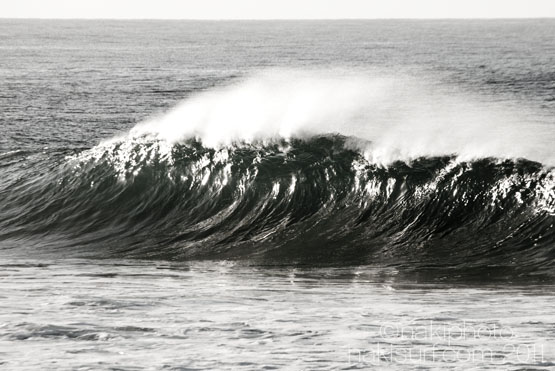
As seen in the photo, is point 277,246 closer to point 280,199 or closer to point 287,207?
point 287,207

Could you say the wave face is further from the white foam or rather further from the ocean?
the white foam

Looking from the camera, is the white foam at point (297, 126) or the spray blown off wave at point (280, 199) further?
the white foam at point (297, 126)

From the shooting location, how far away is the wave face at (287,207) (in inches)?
502

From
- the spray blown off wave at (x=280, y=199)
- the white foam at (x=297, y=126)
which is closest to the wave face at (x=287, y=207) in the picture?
the spray blown off wave at (x=280, y=199)

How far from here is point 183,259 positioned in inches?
489

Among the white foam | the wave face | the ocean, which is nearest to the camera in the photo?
the ocean

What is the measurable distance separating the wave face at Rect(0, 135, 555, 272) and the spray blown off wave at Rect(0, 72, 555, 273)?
0.03 metres

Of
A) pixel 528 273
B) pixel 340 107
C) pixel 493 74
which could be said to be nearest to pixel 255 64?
pixel 493 74

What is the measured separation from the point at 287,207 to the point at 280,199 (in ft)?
0.98

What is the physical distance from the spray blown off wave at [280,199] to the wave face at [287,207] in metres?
0.03

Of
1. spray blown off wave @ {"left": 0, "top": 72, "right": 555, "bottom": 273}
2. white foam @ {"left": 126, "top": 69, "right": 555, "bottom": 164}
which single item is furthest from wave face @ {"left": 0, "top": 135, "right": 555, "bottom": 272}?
white foam @ {"left": 126, "top": 69, "right": 555, "bottom": 164}

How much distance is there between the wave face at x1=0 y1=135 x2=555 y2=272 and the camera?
12.8 m

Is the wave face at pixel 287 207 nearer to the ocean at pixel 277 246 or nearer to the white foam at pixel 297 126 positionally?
the ocean at pixel 277 246

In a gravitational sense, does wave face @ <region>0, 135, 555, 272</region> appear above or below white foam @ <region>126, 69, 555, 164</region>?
below
